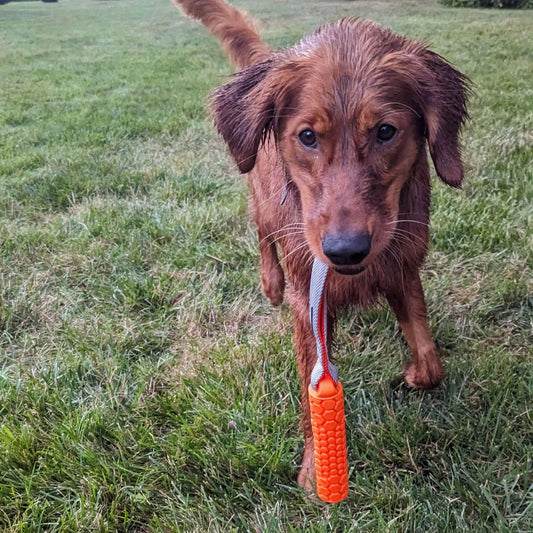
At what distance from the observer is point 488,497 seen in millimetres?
1695

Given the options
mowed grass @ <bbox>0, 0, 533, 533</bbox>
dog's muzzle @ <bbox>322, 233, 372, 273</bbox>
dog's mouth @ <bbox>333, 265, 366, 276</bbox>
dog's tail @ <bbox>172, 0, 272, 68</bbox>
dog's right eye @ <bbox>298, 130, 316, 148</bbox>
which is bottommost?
mowed grass @ <bbox>0, 0, 533, 533</bbox>

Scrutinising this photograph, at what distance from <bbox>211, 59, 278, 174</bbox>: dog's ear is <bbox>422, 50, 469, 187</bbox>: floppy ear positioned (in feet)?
1.70

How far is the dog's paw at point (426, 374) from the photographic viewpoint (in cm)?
215

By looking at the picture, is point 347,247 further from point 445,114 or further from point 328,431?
point 445,114

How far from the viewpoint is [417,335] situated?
7.28ft

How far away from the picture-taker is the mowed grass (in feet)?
5.92

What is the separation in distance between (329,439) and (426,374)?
0.70m

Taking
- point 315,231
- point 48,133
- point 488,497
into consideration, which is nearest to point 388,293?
point 315,231

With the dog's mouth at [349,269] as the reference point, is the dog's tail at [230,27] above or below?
above

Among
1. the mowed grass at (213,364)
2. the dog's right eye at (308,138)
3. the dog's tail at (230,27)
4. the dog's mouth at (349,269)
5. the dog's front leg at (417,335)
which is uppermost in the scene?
the dog's tail at (230,27)

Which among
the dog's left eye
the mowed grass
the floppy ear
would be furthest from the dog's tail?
the dog's left eye

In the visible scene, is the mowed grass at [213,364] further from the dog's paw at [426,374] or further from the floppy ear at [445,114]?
the floppy ear at [445,114]

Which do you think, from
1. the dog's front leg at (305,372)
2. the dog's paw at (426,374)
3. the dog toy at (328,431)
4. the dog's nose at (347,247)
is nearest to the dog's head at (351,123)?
the dog's nose at (347,247)

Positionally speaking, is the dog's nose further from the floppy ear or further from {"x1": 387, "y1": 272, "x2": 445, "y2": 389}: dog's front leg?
{"x1": 387, "y1": 272, "x2": 445, "y2": 389}: dog's front leg
